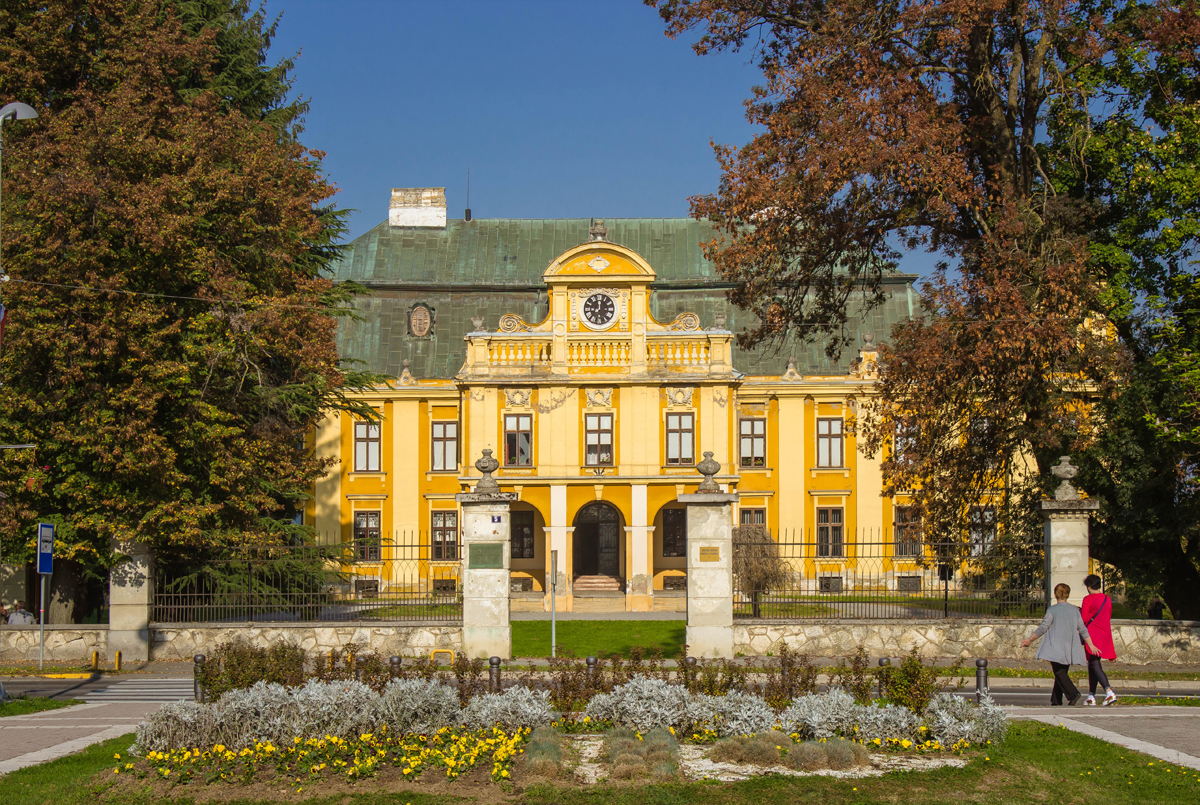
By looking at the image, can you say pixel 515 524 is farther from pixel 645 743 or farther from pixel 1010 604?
pixel 645 743

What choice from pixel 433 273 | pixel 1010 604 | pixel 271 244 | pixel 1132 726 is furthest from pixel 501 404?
pixel 1132 726

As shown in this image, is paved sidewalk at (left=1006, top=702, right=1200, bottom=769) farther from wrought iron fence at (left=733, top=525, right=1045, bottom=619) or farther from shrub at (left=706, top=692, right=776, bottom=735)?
wrought iron fence at (left=733, top=525, right=1045, bottom=619)

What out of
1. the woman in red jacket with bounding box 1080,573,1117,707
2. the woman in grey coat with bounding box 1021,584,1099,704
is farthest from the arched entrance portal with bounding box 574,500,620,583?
the woman in grey coat with bounding box 1021,584,1099,704

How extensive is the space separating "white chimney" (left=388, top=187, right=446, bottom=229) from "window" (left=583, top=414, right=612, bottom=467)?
13774mm

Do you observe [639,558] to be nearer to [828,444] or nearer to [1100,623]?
[828,444]

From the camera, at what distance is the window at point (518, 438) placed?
128 ft

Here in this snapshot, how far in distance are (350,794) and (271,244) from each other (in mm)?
17595

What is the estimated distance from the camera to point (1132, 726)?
12.0 m

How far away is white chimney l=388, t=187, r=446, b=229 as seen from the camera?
47.8m

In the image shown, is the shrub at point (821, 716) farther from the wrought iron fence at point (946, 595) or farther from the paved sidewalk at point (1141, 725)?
the wrought iron fence at point (946, 595)

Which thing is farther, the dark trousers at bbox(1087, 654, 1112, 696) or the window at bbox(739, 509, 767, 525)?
the window at bbox(739, 509, 767, 525)

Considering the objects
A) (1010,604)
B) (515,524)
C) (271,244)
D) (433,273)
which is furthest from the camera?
(433,273)

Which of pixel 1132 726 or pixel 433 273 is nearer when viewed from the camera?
pixel 1132 726

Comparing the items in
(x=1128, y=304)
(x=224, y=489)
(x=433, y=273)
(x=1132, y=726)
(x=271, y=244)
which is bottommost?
(x=1132, y=726)
